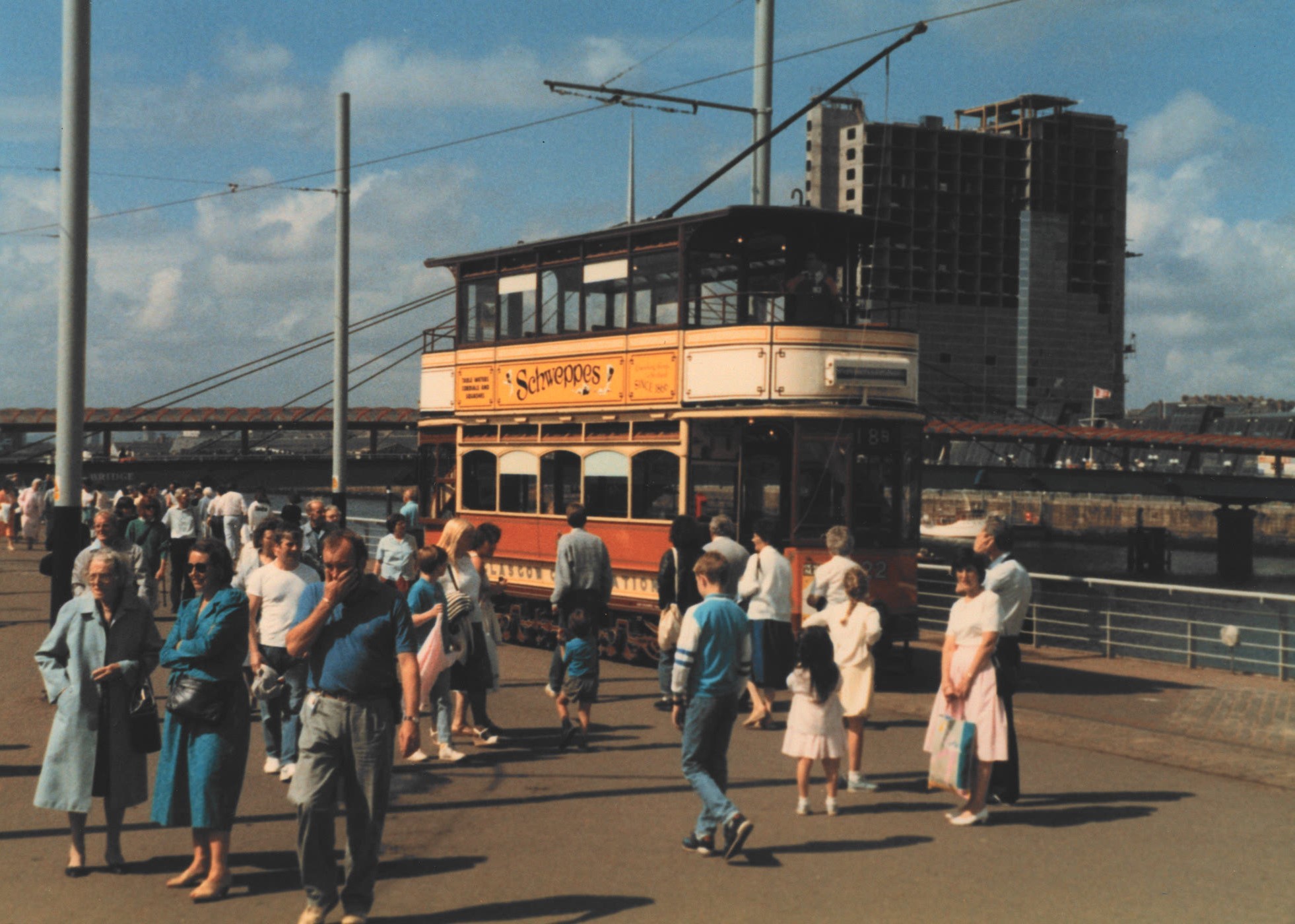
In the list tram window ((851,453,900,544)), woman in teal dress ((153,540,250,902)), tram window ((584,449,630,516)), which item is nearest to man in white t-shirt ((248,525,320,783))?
woman in teal dress ((153,540,250,902))

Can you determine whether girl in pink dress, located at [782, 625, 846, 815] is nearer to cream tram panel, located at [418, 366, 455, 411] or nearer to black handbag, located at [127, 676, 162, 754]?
black handbag, located at [127, 676, 162, 754]

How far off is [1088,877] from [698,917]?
220 cm

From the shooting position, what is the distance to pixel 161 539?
1575 centimetres

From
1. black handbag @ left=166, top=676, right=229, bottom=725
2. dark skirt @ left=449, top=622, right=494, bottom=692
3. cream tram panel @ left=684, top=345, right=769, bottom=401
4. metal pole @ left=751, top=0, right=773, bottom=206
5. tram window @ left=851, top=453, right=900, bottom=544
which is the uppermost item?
metal pole @ left=751, top=0, right=773, bottom=206

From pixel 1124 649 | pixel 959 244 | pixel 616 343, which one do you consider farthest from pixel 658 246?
pixel 959 244

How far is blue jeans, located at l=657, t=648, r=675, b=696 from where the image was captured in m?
12.0

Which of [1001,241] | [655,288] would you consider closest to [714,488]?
[655,288]

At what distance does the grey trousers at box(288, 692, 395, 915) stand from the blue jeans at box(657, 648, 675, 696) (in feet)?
18.9

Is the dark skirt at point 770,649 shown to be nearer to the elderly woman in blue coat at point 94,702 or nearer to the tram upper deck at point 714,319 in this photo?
the tram upper deck at point 714,319

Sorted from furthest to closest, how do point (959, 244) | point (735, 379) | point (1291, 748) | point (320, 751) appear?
1. point (959, 244)
2. point (735, 379)
3. point (1291, 748)
4. point (320, 751)

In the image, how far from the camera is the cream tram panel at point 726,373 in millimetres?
14625

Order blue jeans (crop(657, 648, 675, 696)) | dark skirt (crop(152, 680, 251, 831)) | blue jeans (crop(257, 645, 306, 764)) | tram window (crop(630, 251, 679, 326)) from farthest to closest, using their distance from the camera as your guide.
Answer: tram window (crop(630, 251, 679, 326))
blue jeans (crop(657, 648, 675, 696))
blue jeans (crop(257, 645, 306, 764))
dark skirt (crop(152, 680, 251, 831))

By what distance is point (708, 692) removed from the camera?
7426mm

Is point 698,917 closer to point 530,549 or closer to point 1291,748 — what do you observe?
point 1291,748
